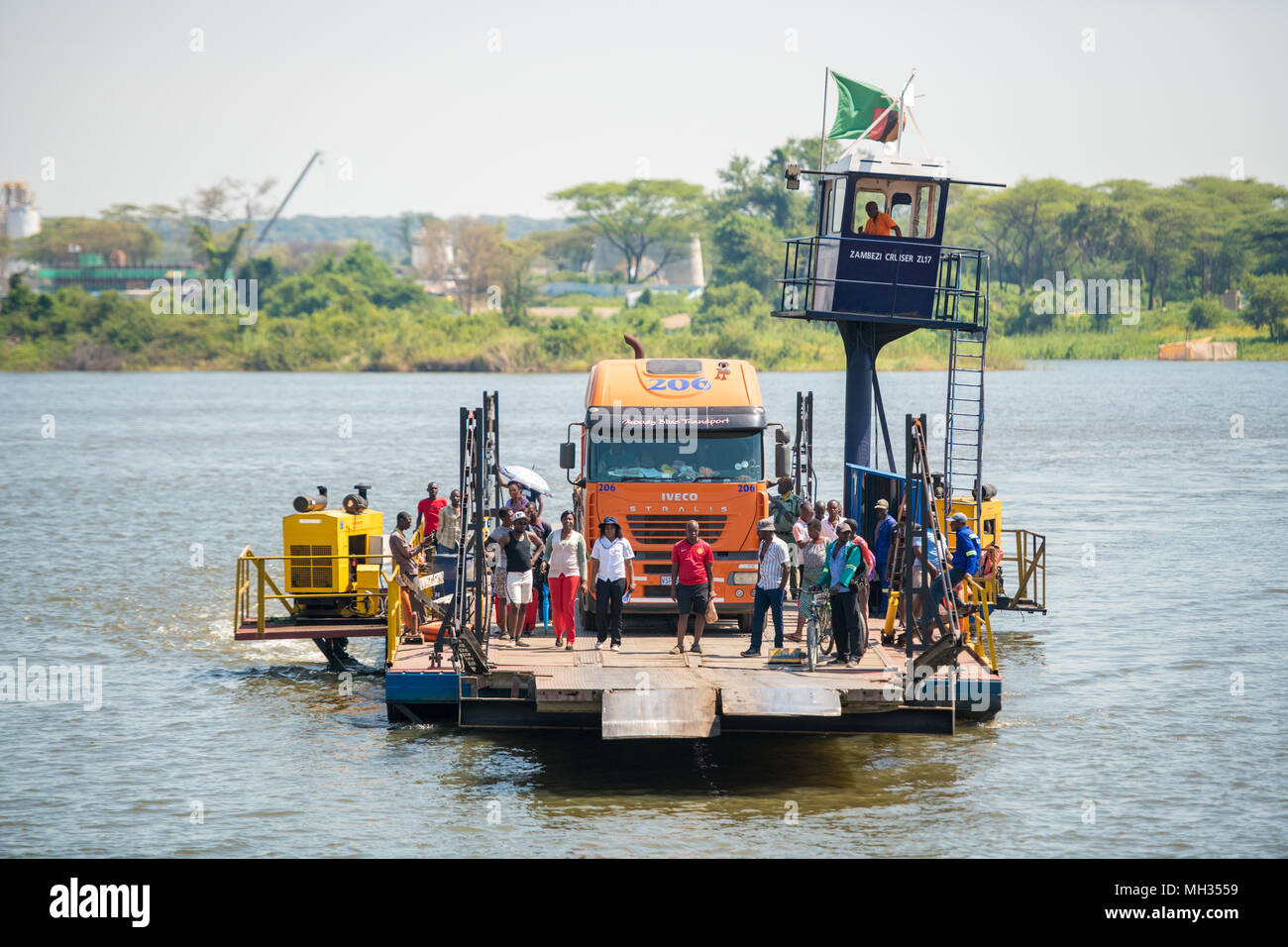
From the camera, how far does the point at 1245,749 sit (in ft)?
62.3

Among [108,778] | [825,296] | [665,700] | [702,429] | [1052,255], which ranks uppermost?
[1052,255]

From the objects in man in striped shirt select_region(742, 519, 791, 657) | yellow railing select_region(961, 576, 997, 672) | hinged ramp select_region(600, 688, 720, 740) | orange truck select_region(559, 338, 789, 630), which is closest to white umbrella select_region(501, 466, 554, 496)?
orange truck select_region(559, 338, 789, 630)

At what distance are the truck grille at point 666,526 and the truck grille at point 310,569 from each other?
4.41m

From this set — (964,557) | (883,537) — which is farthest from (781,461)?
(964,557)

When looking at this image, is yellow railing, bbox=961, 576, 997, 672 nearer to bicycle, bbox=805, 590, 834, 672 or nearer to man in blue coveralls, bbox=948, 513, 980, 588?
man in blue coveralls, bbox=948, 513, 980, 588

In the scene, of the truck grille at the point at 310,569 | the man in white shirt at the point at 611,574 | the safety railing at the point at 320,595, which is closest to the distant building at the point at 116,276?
the safety railing at the point at 320,595

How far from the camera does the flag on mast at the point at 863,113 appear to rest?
79.3 ft

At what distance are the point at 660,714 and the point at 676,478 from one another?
4.70m

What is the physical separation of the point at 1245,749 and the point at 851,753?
16.7 feet

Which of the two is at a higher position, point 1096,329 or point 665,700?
point 1096,329

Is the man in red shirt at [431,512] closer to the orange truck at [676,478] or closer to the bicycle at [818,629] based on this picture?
the orange truck at [676,478]
